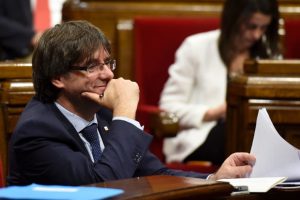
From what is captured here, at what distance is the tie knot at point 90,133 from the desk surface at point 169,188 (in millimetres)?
388

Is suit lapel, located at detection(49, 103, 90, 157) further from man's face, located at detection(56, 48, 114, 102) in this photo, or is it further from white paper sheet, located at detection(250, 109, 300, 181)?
white paper sheet, located at detection(250, 109, 300, 181)

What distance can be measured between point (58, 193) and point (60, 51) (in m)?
0.67

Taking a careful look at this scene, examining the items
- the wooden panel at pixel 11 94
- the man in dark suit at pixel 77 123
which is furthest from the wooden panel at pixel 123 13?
the man in dark suit at pixel 77 123

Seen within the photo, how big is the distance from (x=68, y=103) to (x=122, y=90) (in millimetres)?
146

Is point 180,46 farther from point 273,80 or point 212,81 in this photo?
point 273,80

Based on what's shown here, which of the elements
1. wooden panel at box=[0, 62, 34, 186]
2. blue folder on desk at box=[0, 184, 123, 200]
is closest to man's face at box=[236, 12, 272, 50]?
wooden panel at box=[0, 62, 34, 186]

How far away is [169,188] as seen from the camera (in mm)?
1637

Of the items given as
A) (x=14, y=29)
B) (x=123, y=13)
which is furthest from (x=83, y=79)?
(x=14, y=29)

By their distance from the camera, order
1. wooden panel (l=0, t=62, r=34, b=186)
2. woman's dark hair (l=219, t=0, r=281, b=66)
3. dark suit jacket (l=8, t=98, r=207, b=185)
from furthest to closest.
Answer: woman's dark hair (l=219, t=0, r=281, b=66)
wooden panel (l=0, t=62, r=34, b=186)
dark suit jacket (l=8, t=98, r=207, b=185)

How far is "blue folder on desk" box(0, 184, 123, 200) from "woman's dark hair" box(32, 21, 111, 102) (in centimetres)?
60

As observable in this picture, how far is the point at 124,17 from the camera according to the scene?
12.9ft

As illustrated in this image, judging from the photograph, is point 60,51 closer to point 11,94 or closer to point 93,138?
point 93,138

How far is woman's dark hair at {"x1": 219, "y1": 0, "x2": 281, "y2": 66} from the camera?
12.1 ft

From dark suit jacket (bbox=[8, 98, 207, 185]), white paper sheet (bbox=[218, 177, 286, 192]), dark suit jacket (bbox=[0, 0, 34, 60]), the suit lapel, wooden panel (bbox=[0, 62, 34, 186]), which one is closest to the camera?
white paper sheet (bbox=[218, 177, 286, 192])
